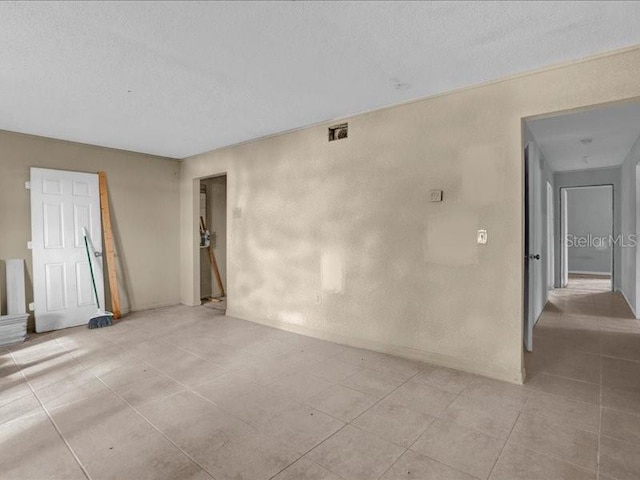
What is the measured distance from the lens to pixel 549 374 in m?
3.11

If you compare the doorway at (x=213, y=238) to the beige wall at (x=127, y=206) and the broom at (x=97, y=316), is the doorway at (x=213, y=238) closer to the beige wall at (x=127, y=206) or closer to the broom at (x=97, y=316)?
the beige wall at (x=127, y=206)

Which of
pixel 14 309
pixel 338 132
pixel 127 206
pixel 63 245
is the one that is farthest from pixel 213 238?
pixel 338 132

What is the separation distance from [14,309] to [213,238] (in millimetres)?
3098

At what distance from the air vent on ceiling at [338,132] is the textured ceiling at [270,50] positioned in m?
0.21

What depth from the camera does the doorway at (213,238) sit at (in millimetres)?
6586

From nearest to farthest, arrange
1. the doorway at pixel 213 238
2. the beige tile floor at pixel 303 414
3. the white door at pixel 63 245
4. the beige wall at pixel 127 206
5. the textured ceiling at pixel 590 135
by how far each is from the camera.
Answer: the beige tile floor at pixel 303 414 → the textured ceiling at pixel 590 135 → the beige wall at pixel 127 206 → the white door at pixel 63 245 → the doorway at pixel 213 238

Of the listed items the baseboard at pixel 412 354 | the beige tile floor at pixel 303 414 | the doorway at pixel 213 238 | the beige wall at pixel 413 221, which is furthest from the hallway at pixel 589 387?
the doorway at pixel 213 238

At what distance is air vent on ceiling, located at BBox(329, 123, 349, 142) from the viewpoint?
397 centimetres

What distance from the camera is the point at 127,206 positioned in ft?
18.0

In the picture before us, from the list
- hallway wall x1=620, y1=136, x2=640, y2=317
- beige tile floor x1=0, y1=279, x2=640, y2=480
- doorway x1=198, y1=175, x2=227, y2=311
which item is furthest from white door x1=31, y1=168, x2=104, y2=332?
hallway wall x1=620, y1=136, x2=640, y2=317

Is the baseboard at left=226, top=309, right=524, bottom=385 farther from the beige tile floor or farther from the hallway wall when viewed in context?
the hallway wall

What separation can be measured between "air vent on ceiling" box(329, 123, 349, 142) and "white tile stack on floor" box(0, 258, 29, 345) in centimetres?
417

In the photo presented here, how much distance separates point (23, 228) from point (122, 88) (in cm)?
273

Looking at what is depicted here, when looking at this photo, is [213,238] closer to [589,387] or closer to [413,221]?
[413,221]
